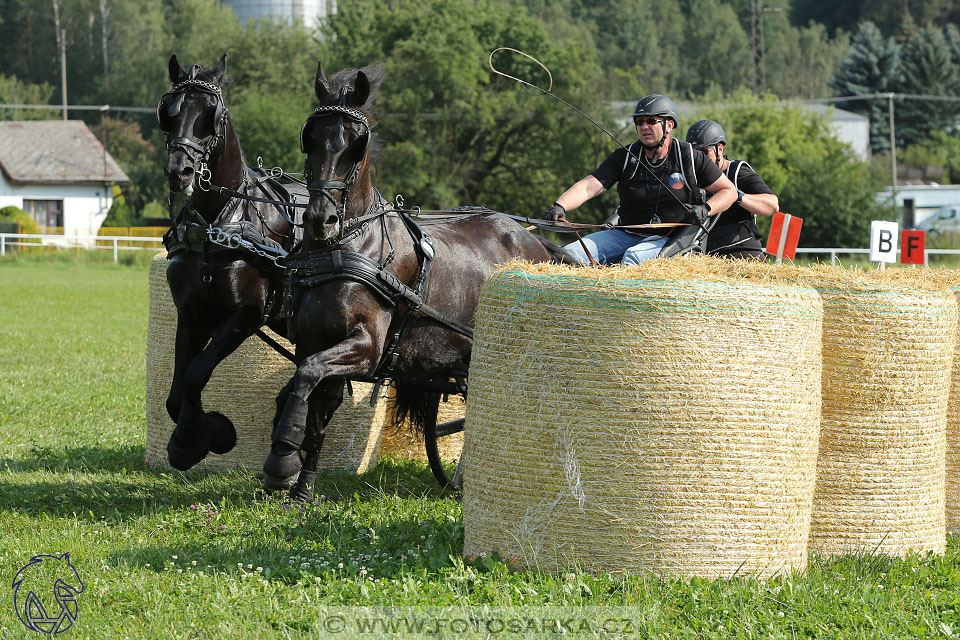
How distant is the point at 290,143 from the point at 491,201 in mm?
13545

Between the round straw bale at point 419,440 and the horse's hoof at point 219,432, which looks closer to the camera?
the horse's hoof at point 219,432

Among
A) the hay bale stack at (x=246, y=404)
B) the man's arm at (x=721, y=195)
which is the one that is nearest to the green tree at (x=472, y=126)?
the hay bale stack at (x=246, y=404)

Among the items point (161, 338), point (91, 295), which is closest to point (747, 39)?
point (91, 295)

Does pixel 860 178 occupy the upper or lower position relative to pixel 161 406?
upper

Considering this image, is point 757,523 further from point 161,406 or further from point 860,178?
point 860,178

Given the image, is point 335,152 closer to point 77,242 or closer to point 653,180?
point 653,180

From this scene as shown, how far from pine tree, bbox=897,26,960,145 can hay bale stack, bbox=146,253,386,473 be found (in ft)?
258

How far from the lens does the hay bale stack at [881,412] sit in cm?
534

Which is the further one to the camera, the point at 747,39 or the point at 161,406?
the point at 747,39

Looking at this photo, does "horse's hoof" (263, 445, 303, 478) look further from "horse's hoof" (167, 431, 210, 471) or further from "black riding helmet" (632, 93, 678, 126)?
"black riding helmet" (632, 93, 678, 126)

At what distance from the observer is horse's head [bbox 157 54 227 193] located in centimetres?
654

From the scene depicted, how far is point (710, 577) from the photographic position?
4.79 m

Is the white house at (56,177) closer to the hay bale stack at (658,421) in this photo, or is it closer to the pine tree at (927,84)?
the pine tree at (927,84)

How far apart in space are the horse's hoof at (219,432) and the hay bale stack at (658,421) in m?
2.65
